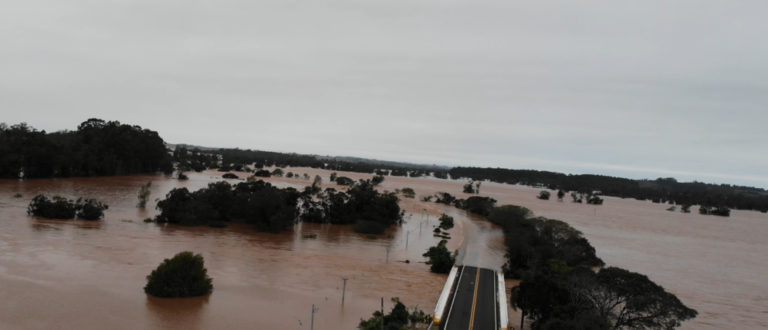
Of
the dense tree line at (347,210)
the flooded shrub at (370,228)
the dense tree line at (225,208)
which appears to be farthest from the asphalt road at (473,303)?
the dense tree line at (347,210)

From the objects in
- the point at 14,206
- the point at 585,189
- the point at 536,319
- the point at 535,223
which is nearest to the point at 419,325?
the point at 536,319

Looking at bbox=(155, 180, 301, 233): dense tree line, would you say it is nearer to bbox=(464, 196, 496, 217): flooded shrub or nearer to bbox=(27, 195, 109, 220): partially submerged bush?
bbox=(27, 195, 109, 220): partially submerged bush

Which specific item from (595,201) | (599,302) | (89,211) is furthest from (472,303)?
(595,201)

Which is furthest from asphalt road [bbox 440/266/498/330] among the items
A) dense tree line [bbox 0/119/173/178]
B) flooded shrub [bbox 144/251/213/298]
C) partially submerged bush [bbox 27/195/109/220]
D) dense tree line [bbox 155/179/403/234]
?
dense tree line [bbox 0/119/173/178]

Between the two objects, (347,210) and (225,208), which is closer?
(225,208)

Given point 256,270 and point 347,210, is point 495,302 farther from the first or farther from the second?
point 347,210

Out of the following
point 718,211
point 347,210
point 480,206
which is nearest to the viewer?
point 347,210
